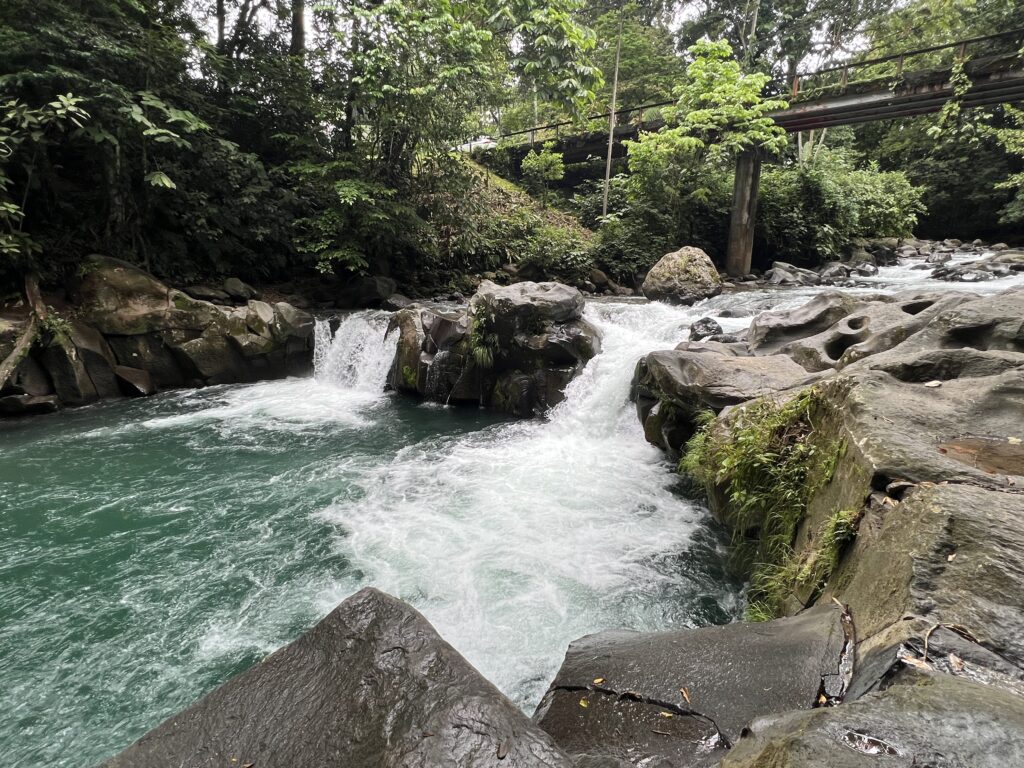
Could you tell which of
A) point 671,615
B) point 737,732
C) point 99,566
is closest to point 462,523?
point 671,615

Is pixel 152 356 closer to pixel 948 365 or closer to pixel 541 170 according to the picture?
pixel 948 365

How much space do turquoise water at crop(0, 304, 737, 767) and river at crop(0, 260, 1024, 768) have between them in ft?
0.06

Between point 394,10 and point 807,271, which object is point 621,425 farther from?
point 807,271

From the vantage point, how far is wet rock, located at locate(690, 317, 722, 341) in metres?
8.48

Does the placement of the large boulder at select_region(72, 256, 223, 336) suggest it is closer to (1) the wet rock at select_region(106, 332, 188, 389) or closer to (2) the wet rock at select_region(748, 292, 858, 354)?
(1) the wet rock at select_region(106, 332, 188, 389)

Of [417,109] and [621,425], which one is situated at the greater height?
[417,109]

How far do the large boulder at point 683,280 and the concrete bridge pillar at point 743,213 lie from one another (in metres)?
3.13

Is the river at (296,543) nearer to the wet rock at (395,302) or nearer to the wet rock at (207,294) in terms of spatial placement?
the wet rock at (207,294)

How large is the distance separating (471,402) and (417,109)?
616cm

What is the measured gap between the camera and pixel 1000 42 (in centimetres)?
1628

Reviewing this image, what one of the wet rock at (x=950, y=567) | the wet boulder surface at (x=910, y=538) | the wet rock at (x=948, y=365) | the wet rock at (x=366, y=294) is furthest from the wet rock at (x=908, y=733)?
the wet rock at (x=366, y=294)

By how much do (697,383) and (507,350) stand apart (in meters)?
3.81

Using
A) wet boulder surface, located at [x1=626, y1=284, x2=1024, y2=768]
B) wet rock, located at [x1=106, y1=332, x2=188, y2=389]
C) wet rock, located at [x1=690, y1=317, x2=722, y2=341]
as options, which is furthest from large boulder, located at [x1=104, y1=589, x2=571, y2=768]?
wet rock, located at [x1=106, y1=332, x2=188, y2=389]

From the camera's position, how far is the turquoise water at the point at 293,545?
11.2 ft
